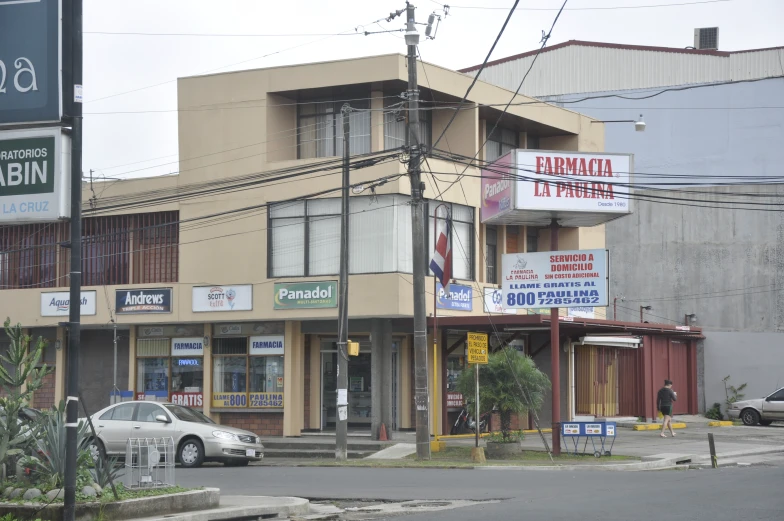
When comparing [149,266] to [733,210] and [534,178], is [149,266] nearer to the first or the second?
[534,178]

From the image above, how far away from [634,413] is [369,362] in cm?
1220

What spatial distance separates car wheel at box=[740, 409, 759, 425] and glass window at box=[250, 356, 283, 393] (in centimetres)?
1718

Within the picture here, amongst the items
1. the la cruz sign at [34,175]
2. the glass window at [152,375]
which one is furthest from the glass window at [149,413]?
the la cruz sign at [34,175]

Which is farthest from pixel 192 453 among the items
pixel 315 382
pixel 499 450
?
pixel 315 382

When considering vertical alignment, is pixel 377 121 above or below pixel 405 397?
above

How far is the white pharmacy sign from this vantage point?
33625 millimetres

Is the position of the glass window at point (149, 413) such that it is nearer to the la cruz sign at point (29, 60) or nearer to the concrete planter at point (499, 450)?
the concrete planter at point (499, 450)

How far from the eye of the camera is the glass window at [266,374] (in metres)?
31.7

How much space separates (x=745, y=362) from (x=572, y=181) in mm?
20934

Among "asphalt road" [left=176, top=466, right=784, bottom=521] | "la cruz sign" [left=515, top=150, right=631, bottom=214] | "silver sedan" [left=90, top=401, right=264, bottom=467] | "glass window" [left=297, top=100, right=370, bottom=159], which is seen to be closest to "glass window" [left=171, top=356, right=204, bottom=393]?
"glass window" [left=297, top=100, right=370, bottom=159]

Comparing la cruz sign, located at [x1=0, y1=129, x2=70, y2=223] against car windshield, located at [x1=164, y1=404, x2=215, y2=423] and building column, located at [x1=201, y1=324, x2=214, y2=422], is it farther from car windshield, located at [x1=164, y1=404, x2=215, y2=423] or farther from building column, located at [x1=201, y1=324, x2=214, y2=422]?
building column, located at [x1=201, y1=324, x2=214, y2=422]

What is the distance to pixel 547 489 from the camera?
1667 cm

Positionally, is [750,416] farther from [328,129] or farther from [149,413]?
[149,413]

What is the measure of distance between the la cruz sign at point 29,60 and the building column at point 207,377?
23329 millimetres
